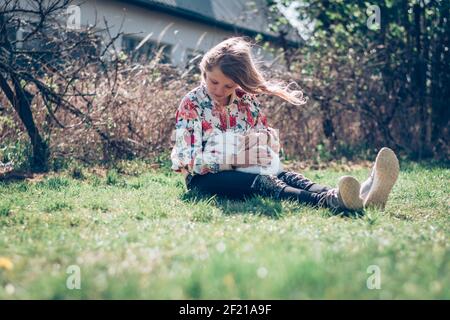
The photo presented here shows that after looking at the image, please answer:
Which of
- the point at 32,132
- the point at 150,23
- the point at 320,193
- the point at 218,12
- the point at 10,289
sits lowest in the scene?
the point at 10,289

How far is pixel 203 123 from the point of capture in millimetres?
4324

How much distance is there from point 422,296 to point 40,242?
1.69 meters

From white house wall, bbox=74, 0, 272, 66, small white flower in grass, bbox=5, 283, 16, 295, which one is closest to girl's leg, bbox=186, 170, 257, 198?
small white flower in grass, bbox=5, 283, 16, 295

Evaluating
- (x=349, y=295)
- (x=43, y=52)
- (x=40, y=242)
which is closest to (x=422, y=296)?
(x=349, y=295)

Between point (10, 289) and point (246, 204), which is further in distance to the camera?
point (246, 204)

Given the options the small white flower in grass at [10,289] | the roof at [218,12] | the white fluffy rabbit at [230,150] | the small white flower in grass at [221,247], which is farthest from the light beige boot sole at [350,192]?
the roof at [218,12]

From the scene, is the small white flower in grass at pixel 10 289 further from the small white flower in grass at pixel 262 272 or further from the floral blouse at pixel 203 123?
the floral blouse at pixel 203 123

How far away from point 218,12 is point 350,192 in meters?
13.3

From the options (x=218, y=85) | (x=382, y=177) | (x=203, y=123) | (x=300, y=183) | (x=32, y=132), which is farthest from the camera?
(x=32, y=132)

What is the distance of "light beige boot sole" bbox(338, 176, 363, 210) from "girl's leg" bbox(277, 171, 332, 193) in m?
0.29

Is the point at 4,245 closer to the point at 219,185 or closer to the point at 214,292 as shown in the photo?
the point at 214,292

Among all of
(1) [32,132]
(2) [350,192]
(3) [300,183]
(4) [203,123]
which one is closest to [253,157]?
(3) [300,183]

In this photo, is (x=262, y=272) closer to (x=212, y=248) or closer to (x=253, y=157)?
(x=212, y=248)

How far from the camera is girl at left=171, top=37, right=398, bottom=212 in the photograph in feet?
12.7
